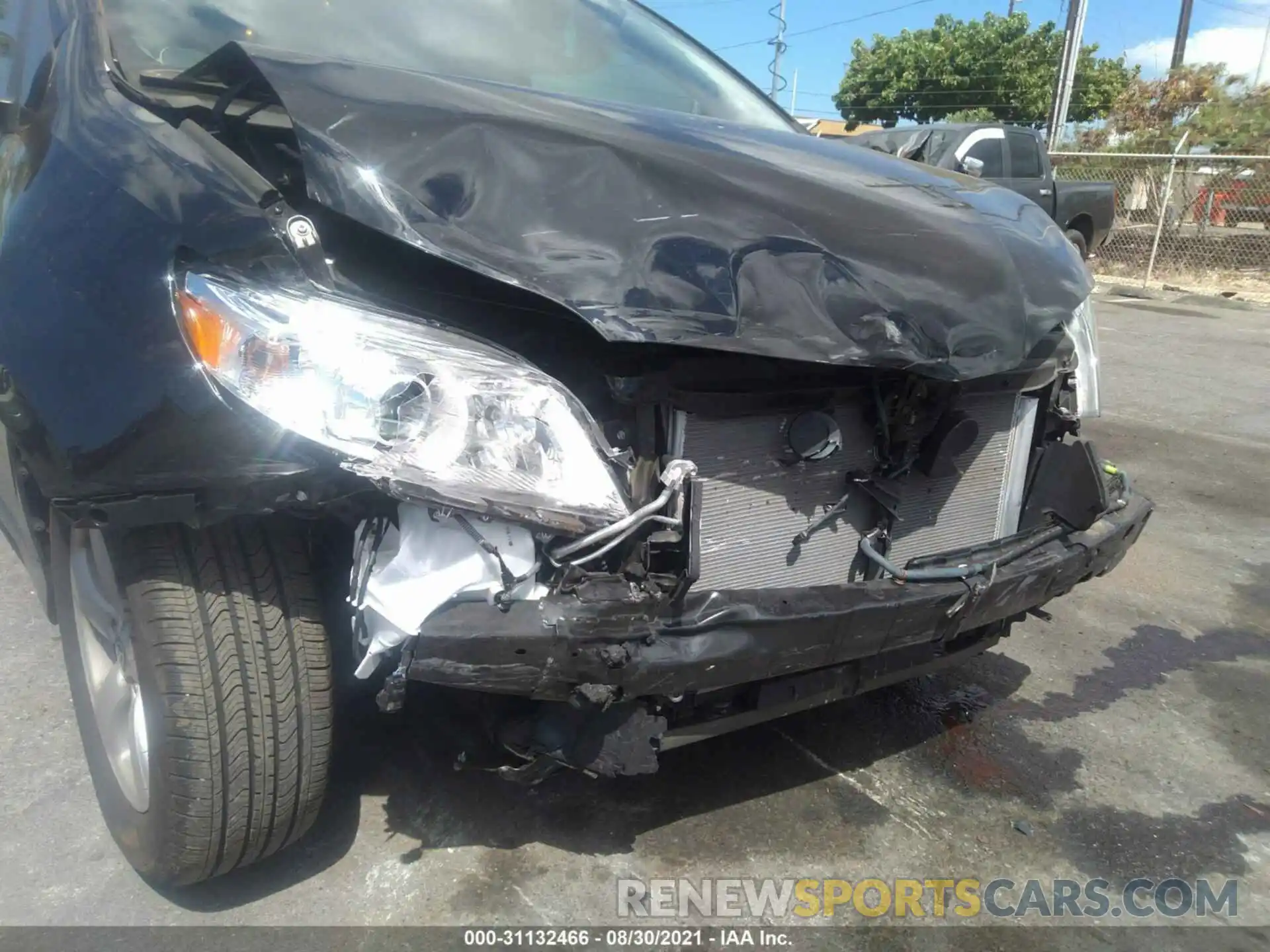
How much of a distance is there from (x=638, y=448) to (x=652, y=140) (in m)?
0.72

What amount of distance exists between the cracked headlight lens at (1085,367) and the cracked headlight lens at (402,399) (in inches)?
63.5

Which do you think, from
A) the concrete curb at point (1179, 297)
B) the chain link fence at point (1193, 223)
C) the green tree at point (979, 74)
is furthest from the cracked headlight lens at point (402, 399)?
the green tree at point (979, 74)

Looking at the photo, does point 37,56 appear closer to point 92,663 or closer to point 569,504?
point 92,663

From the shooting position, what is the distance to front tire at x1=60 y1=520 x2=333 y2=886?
5.68ft

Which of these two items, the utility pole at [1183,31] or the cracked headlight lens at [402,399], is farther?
the utility pole at [1183,31]

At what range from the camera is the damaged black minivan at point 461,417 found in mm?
A: 1628

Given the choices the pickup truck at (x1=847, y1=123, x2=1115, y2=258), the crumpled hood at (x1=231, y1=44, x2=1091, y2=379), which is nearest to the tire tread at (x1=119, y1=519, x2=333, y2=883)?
the crumpled hood at (x1=231, y1=44, x2=1091, y2=379)

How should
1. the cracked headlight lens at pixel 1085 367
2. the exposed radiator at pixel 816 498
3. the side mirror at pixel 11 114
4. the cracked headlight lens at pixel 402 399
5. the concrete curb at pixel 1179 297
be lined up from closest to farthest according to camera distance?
the cracked headlight lens at pixel 402 399 → the exposed radiator at pixel 816 498 → the side mirror at pixel 11 114 → the cracked headlight lens at pixel 1085 367 → the concrete curb at pixel 1179 297

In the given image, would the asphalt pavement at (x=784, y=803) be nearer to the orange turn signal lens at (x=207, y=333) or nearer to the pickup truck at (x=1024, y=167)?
the orange turn signal lens at (x=207, y=333)

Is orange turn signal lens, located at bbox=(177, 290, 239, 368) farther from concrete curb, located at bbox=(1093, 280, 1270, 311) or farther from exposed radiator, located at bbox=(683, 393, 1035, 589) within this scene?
concrete curb, located at bbox=(1093, 280, 1270, 311)

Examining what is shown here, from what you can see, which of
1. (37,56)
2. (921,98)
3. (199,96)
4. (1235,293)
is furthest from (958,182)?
(921,98)

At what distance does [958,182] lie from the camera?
9.03 feet

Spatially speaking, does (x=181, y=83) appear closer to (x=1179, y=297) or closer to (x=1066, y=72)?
(x=1179, y=297)

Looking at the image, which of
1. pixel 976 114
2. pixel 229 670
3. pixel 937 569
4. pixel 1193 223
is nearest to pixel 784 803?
pixel 937 569
